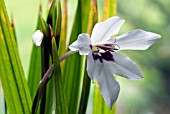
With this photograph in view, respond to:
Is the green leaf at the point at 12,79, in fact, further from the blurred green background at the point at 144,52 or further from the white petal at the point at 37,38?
the blurred green background at the point at 144,52

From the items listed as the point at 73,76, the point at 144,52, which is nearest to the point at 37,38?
the point at 73,76

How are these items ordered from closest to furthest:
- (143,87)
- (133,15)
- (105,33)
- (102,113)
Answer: (105,33), (102,113), (133,15), (143,87)

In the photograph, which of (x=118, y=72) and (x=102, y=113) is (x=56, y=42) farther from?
(x=102, y=113)

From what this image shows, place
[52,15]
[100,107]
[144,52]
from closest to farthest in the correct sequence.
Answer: [52,15], [100,107], [144,52]

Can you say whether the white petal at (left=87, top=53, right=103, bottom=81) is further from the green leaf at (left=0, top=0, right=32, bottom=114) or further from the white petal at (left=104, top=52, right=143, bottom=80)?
the green leaf at (left=0, top=0, right=32, bottom=114)

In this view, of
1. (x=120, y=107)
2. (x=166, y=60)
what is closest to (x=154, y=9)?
(x=166, y=60)

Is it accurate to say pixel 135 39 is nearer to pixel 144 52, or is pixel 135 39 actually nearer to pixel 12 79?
pixel 12 79
